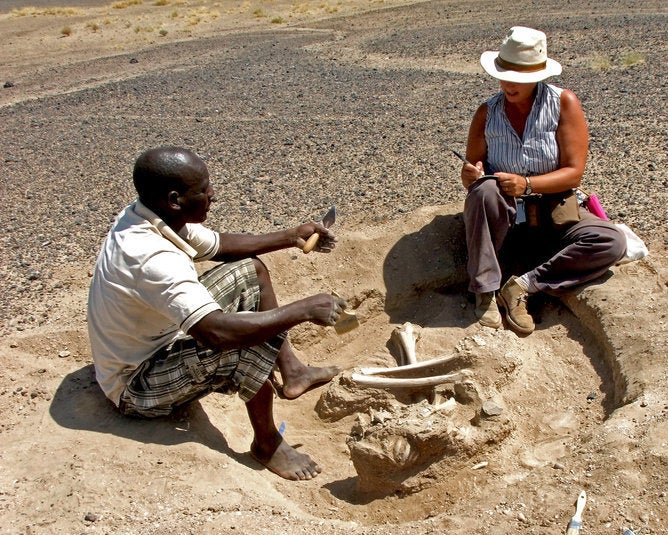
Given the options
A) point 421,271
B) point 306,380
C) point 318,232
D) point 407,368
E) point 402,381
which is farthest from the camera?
point 421,271

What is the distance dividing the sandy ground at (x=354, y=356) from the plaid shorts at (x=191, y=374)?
187mm

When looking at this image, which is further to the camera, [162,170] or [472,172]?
[472,172]

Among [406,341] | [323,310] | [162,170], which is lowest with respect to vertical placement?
[406,341]

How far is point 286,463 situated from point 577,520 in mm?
1515

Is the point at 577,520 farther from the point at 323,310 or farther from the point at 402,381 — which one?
the point at 323,310

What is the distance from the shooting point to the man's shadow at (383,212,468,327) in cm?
533

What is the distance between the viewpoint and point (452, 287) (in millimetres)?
5387

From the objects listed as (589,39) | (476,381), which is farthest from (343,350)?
(589,39)

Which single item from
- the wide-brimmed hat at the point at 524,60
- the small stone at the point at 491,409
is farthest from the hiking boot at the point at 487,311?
the wide-brimmed hat at the point at 524,60

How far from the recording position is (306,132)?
8.72 meters

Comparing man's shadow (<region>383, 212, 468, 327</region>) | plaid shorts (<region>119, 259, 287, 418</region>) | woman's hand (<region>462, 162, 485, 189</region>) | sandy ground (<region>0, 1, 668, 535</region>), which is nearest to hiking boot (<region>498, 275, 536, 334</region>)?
sandy ground (<region>0, 1, 668, 535</region>)

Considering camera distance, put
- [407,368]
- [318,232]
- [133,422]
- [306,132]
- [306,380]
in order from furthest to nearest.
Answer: [306,132] → [318,232] → [306,380] → [407,368] → [133,422]

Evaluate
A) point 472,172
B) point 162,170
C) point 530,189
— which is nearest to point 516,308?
point 530,189

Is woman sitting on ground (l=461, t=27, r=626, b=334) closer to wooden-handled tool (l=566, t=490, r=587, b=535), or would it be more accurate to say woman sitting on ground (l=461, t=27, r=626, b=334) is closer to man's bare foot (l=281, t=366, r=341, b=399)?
man's bare foot (l=281, t=366, r=341, b=399)
